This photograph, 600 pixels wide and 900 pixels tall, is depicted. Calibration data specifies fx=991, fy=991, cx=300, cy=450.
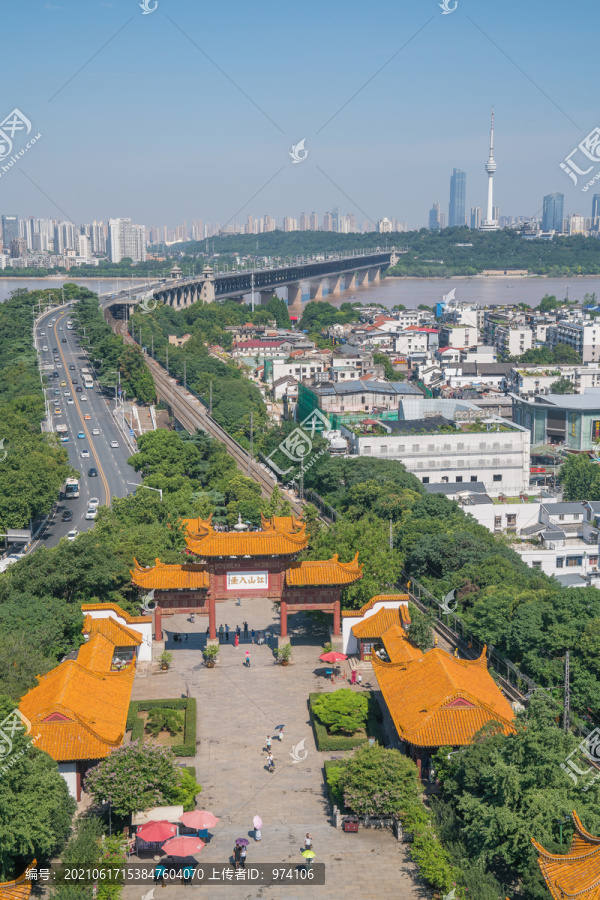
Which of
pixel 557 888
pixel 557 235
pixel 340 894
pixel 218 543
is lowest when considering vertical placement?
pixel 340 894

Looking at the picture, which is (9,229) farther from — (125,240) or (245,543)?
(245,543)

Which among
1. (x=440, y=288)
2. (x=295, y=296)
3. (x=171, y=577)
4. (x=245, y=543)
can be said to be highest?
(x=440, y=288)

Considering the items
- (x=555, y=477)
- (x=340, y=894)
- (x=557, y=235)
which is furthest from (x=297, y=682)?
(x=557, y=235)

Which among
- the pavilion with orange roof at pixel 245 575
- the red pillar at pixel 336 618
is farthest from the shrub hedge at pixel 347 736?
the pavilion with orange roof at pixel 245 575

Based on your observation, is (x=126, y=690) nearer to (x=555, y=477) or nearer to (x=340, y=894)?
(x=340, y=894)

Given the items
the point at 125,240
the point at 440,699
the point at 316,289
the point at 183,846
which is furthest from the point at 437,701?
the point at 125,240

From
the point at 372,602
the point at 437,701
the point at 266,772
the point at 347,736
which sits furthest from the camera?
the point at 372,602
